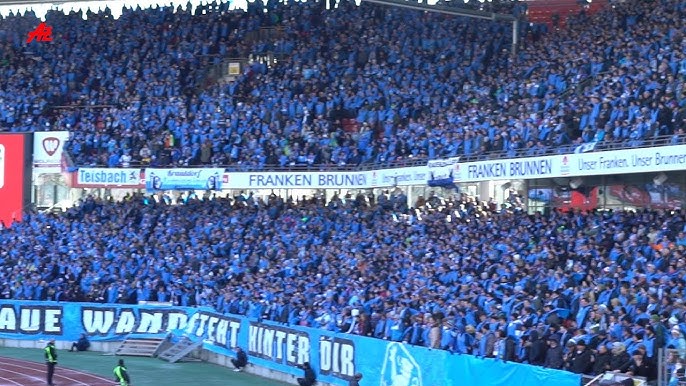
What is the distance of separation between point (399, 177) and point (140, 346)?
24.4 ft

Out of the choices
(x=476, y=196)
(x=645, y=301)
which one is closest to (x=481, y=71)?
(x=476, y=196)

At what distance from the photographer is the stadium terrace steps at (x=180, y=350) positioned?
30812 millimetres

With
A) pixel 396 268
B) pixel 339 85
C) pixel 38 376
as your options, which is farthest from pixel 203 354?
pixel 339 85

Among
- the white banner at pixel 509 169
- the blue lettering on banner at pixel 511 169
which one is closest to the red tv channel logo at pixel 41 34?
the white banner at pixel 509 169

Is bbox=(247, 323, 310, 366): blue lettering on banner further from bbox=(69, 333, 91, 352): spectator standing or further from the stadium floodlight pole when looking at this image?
the stadium floodlight pole

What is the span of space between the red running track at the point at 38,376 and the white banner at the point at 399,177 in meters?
8.67

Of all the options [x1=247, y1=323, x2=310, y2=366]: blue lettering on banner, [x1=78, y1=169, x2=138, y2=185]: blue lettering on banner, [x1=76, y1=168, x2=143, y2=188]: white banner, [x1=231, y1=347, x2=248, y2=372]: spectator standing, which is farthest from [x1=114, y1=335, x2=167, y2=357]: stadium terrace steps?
[x1=78, y1=169, x2=138, y2=185]: blue lettering on banner

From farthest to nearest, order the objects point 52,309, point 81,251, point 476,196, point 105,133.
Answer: point 105,133
point 81,251
point 52,309
point 476,196

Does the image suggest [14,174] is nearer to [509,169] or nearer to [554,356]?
[509,169]

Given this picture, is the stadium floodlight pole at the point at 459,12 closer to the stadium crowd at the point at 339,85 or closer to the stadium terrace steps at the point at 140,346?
the stadium crowd at the point at 339,85

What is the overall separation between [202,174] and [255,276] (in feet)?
19.5

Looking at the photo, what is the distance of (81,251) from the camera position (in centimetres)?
3628

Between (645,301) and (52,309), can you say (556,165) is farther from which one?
(52,309)

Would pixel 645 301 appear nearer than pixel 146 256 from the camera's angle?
Yes
